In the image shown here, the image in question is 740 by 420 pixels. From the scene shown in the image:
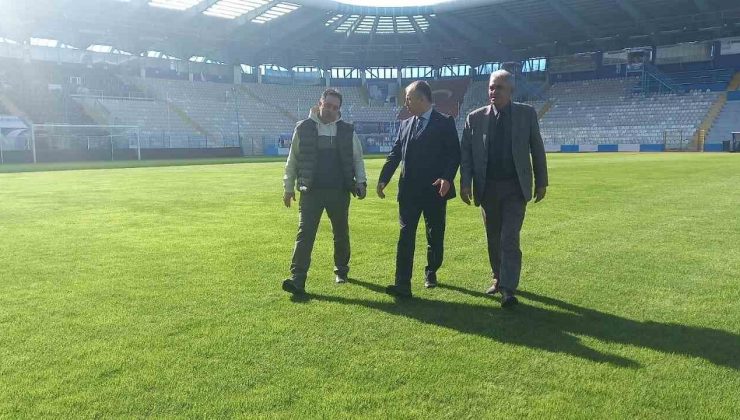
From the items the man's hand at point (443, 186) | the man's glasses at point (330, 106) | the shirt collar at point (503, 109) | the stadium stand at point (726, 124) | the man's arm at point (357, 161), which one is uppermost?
the stadium stand at point (726, 124)

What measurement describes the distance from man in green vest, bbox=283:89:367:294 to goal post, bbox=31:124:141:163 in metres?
34.9

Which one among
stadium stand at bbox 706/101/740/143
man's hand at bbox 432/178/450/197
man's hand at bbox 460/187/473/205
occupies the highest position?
stadium stand at bbox 706/101/740/143

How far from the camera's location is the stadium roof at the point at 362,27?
48500mm

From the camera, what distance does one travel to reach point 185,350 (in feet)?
12.6

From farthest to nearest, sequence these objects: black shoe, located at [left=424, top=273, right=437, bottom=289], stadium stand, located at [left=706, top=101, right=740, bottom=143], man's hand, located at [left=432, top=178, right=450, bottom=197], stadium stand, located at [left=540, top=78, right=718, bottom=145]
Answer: stadium stand, located at [left=540, top=78, right=718, bottom=145]
stadium stand, located at [left=706, top=101, right=740, bottom=143]
black shoe, located at [left=424, top=273, right=437, bottom=289]
man's hand, located at [left=432, top=178, right=450, bottom=197]

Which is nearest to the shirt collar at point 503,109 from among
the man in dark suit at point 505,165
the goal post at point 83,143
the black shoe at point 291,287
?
the man in dark suit at point 505,165

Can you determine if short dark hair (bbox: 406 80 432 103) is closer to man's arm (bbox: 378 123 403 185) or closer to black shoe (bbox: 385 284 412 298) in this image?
man's arm (bbox: 378 123 403 185)

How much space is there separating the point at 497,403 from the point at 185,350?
2050mm

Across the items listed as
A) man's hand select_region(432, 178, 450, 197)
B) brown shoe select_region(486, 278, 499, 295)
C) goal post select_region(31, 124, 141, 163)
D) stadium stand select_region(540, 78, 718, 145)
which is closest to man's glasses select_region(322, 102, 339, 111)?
man's hand select_region(432, 178, 450, 197)

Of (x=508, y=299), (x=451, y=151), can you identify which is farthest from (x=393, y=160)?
(x=508, y=299)

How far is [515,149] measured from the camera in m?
5.04

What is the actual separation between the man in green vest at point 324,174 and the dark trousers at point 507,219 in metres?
1.21

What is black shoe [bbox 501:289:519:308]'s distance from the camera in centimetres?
484

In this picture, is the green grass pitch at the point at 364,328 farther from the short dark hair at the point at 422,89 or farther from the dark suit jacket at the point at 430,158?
→ the short dark hair at the point at 422,89
